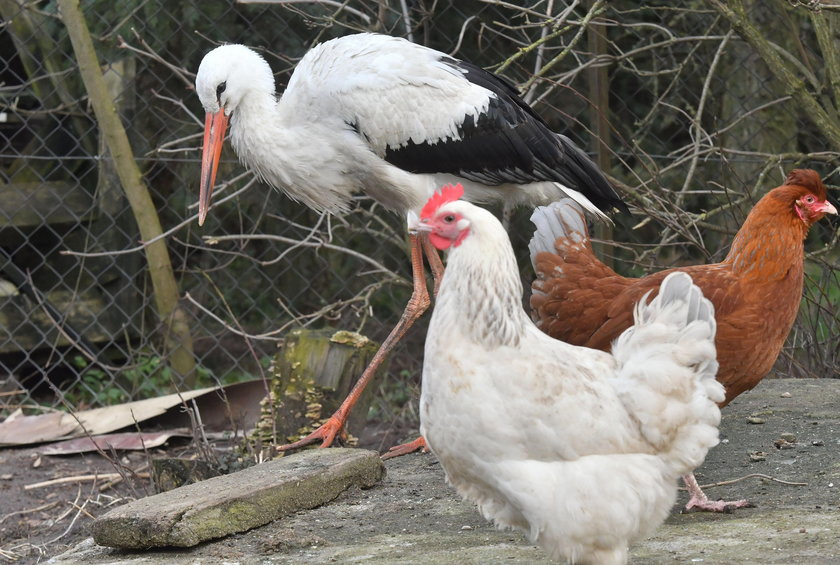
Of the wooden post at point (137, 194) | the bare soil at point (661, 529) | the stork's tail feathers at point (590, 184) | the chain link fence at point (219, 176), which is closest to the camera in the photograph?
the bare soil at point (661, 529)

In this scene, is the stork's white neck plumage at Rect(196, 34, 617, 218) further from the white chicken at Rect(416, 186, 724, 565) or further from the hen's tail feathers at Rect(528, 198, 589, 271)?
the white chicken at Rect(416, 186, 724, 565)

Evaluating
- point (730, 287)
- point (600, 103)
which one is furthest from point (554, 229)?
point (600, 103)

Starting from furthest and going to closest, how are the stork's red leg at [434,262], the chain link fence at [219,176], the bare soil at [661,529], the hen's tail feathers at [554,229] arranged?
the chain link fence at [219,176], the stork's red leg at [434,262], the hen's tail feathers at [554,229], the bare soil at [661,529]

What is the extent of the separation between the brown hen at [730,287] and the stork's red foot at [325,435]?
1.30m

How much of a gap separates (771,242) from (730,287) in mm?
229

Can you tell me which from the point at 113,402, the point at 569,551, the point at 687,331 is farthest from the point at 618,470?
the point at 113,402

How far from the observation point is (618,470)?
9.78 ft

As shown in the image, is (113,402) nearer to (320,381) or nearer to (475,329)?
(320,381)

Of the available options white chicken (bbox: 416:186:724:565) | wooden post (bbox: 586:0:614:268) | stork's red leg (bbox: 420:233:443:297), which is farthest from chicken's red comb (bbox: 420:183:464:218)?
wooden post (bbox: 586:0:614:268)

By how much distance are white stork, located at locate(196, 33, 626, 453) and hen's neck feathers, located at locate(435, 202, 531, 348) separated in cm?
224

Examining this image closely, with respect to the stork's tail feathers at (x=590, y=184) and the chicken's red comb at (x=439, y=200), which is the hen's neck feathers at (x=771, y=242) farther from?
the chicken's red comb at (x=439, y=200)

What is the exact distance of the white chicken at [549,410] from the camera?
2.92m

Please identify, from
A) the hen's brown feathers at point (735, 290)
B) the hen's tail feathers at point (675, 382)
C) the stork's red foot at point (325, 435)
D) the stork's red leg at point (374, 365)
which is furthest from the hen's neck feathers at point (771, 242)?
the stork's red foot at point (325, 435)

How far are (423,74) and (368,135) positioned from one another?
40cm
